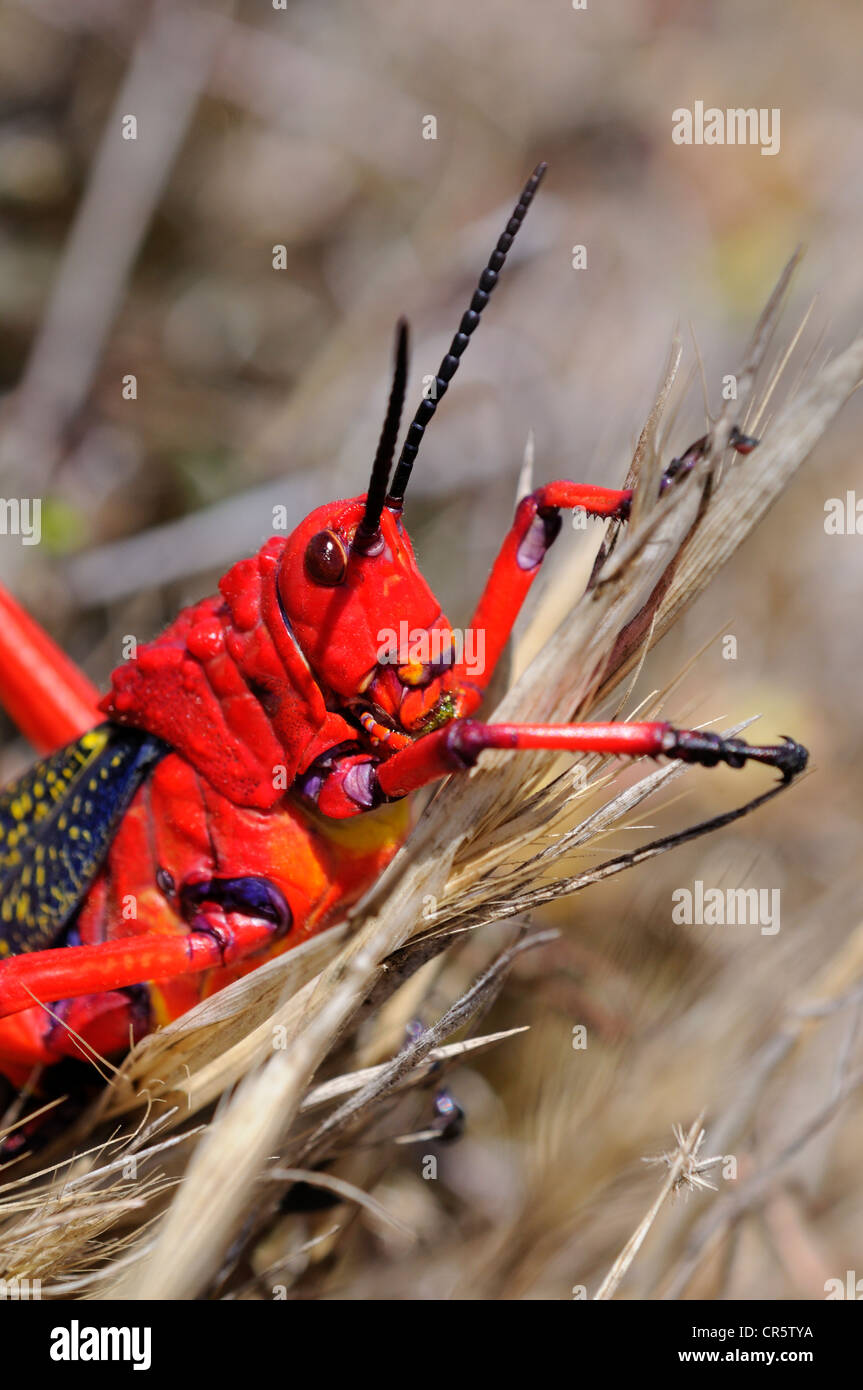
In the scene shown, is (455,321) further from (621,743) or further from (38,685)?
(621,743)

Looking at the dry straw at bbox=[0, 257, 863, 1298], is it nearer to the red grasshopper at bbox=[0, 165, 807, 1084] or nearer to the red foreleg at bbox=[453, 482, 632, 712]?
the red grasshopper at bbox=[0, 165, 807, 1084]

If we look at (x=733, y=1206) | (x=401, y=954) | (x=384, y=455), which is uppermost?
(x=384, y=455)

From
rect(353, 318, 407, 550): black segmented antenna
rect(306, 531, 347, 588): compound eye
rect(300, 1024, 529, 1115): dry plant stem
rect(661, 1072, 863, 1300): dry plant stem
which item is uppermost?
rect(353, 318, 407, 550): black segmented antenna

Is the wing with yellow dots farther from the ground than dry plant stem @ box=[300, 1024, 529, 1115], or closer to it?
farther from the ground

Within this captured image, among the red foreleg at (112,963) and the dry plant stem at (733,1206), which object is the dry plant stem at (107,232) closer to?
the red foreleg at (112,963)

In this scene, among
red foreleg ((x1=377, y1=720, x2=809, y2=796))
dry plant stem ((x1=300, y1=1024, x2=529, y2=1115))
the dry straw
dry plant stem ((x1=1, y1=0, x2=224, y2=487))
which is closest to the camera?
the dry straw

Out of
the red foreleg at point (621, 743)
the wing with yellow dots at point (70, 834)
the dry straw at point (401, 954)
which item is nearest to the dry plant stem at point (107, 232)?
the wing with yellow dots at point (70, 834)

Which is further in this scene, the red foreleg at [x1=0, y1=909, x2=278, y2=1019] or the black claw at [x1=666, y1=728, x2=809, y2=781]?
the red foreleg at [x1=0, y1=909, x2=278, y2=1019]

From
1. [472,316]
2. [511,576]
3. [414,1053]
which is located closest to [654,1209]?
[414,1053]

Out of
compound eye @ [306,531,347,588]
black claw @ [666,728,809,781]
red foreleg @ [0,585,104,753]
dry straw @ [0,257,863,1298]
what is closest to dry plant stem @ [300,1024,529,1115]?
dry straw @ [0,257,863,1298]
